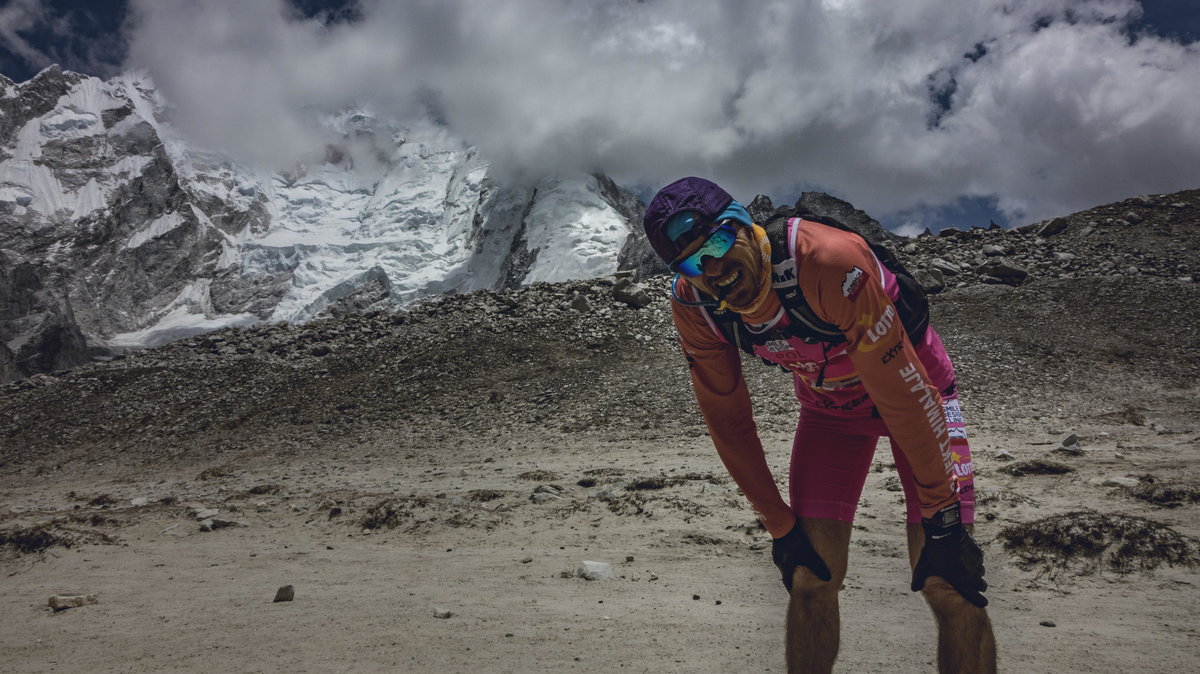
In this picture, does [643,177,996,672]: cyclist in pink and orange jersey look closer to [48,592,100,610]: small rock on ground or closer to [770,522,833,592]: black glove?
[770,522,833,592]: black glove

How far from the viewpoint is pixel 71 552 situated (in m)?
6.46

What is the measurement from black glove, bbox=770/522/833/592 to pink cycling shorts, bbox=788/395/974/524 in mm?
159

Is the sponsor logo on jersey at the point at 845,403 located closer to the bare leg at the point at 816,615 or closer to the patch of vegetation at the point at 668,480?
the bare leg at the point at 816,615

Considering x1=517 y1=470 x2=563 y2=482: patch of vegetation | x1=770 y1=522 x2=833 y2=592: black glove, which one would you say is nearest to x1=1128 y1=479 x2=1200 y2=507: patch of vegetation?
x1=770 y1=522 x2=833 y2=592: black glove

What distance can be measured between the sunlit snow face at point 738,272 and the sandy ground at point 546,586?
91.4 inches

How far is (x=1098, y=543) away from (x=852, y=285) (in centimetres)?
397

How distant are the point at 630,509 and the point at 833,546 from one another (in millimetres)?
4078

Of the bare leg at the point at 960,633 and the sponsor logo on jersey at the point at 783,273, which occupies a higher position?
the sponsor logo on jersey at the point at 783,273

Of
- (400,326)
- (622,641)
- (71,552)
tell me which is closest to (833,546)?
(622,641)

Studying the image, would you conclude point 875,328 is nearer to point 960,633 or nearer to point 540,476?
point 960,633

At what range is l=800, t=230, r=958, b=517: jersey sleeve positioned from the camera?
249cm

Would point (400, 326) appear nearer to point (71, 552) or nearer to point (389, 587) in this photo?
point (71, 552)

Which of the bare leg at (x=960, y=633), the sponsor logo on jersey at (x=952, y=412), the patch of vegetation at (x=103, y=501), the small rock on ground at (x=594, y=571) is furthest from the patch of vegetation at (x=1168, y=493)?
the patch of vegetation at (x=103, y=501)

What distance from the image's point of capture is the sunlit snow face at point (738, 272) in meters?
2.59
